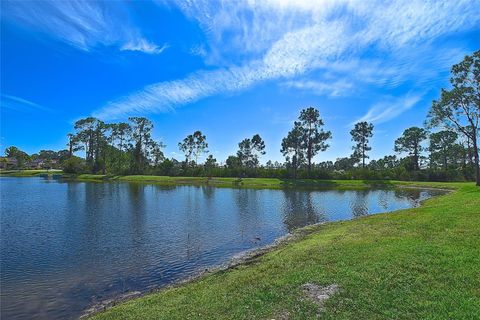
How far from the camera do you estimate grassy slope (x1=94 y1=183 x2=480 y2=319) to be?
357 inches

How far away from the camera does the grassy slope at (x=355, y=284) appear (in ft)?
29.8

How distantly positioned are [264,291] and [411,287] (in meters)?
4.92

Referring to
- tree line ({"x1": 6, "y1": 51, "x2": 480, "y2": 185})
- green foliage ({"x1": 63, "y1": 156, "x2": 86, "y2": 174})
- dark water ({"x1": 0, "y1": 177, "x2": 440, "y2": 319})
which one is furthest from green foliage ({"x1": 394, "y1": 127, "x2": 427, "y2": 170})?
green foliage ({"x1": 63, "y1": 156, "x2": 86, "y2": 174})

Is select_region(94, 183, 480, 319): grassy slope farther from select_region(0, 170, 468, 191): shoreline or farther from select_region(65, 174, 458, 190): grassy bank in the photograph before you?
select_region(65, 174, 458, 190): grassy bank

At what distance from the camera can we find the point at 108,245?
2258 cm

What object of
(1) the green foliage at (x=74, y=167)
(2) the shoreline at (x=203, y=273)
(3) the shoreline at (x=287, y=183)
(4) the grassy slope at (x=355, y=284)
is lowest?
(2) the shoreline at (x=203, y=273)

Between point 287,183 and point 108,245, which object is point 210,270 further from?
point 287,183

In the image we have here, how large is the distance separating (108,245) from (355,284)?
1819 centimetres

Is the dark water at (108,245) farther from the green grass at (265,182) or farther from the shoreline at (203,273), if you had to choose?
the green grass at (265,182)

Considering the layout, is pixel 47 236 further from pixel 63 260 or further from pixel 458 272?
pixel 458 272

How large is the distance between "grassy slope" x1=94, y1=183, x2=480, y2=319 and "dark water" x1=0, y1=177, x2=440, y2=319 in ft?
11.7

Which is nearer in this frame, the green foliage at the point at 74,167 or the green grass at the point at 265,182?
the green grass at the point at 265,182

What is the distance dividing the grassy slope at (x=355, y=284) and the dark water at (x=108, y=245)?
11.7 ft

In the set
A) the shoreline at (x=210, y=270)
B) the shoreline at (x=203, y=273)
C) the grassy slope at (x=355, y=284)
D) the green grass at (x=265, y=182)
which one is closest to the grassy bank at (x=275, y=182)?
the green grass at (x=265, y=182)
